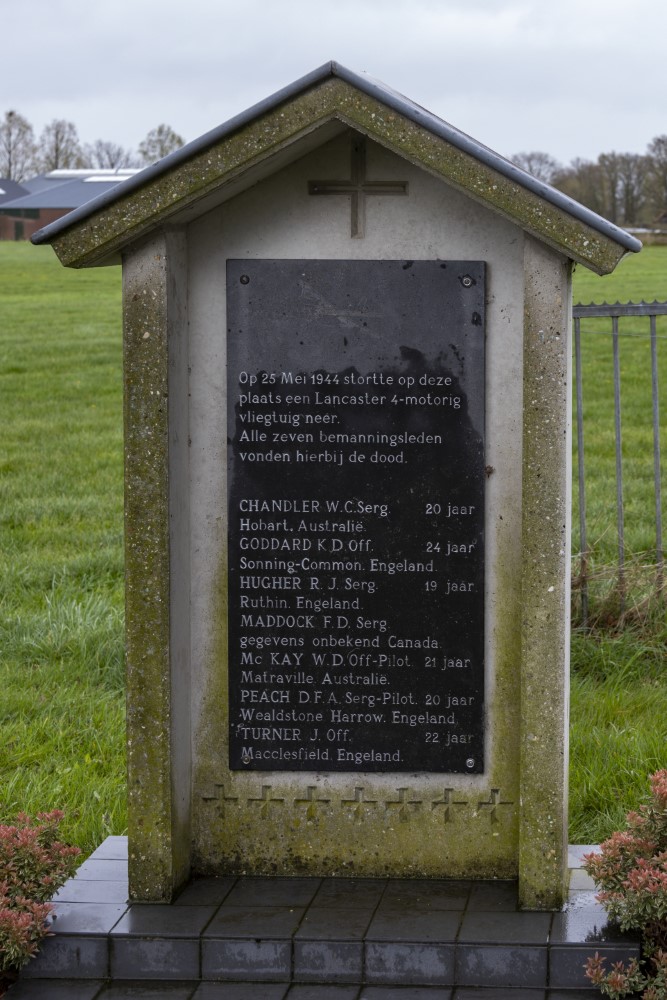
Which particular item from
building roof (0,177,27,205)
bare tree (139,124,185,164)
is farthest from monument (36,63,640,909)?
building roof (0,177,27,205)

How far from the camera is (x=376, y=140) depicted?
377cm

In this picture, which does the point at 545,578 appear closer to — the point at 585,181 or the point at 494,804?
the point at 494,804

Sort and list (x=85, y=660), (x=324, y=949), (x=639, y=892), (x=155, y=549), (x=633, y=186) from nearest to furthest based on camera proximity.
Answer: (x=639, y=892) → (x=324, y=949) → (x=155, y=549) → (x=85, y=660) → (x=633, y=186)

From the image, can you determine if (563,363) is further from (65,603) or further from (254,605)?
(65,603)

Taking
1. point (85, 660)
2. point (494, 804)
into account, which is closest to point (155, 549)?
point (494, 804)

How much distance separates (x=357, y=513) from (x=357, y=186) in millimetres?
978

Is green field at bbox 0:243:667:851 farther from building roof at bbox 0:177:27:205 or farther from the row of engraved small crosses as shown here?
building roof at bbox 0:177:27:205

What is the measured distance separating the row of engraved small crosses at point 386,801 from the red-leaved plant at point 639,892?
1.11 ft

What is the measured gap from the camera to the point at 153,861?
13.5ft

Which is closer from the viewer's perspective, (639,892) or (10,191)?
(639,892)

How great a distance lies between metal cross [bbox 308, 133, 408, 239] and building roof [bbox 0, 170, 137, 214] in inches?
2973

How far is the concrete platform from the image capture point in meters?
3.79

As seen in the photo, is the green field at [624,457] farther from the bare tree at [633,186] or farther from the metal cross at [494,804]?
the bare tree at [633,186]

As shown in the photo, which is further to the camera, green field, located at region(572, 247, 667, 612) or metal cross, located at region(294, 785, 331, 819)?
green field, located at region(572, 247, 667, 612)
